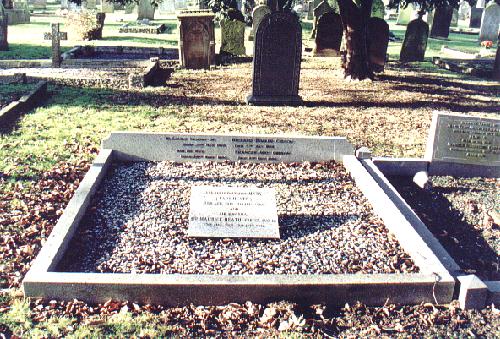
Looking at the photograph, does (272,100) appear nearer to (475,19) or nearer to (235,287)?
(235,287)

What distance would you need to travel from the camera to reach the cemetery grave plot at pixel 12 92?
10305 millimetres

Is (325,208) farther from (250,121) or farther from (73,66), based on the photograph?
(73,66)

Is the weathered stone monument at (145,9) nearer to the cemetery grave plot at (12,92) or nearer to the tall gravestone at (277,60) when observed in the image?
the cemetery grave plot at (12,92)

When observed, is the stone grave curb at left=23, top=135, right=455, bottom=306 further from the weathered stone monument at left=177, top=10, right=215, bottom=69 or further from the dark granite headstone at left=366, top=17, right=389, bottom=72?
the dark granite headstone at left=366, top=17, right=389, bottom=72

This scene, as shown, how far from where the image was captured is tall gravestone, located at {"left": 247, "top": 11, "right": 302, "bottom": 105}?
10.5m

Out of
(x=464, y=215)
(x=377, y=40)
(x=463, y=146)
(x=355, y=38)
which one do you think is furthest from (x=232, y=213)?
(x=377, y=40)

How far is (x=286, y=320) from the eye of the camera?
395 cm

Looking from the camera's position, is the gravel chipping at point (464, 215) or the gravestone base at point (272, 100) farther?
the gravestone base at point (272, 100)

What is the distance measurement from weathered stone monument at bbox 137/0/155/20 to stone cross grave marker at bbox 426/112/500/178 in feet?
79.4

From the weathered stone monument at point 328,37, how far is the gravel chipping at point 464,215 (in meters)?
11.3

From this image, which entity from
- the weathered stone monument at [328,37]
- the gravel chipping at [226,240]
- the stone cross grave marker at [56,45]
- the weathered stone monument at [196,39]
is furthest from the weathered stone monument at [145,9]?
the gravel chipping at [226,240]

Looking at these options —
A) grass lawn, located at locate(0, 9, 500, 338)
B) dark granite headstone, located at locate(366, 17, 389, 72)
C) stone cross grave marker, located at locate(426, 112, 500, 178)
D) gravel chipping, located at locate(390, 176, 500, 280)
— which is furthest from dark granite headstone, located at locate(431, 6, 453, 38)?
gravel chipping, located at locate(390, 176, 500, 280)

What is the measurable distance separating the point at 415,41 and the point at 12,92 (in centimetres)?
1344

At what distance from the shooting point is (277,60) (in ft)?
35.3
